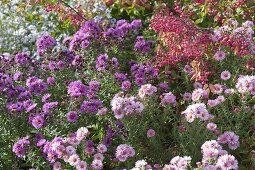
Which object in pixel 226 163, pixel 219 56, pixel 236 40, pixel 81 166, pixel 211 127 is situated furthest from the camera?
pixel 219 56

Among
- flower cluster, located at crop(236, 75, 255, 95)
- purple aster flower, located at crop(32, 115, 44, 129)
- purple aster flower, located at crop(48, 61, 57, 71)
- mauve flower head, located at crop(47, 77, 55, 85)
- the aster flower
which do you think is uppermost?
flower cluster, located at crop(236, 75, 255, 95)

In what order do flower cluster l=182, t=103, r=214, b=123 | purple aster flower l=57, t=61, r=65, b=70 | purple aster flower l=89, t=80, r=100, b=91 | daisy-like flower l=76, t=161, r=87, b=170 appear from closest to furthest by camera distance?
daisy-like flower l=76, t=161, r=87, b=170, flower cluster l=182, t=103, r=214, b=123, purple aster flower l=89, t=80, r=100, b=91, purple aster flower l=57, t=61, r=65, b=70

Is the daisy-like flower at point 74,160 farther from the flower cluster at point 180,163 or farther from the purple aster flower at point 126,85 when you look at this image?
the purple aster flower at point 126,85

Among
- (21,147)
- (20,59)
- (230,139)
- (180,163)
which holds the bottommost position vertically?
(20,59)

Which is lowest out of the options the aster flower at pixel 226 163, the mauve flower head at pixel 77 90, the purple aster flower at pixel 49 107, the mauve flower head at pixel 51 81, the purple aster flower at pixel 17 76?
the purple aster flower at pixel 17 76

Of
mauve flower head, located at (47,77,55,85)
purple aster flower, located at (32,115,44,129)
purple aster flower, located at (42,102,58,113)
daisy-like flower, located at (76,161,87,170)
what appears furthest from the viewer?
mauve flower head, located at (47,77,55,85)

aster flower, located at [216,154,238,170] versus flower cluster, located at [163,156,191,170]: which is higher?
aster flower, located at [216,154,238,170]

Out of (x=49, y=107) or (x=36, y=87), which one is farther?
(x=36, y=87)

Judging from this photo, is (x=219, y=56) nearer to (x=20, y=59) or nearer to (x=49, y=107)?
(x=49, y=107)

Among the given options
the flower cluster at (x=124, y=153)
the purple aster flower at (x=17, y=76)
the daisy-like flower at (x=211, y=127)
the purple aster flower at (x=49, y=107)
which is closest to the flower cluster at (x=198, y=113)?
the daisy-like flower at (x=211, y=127)

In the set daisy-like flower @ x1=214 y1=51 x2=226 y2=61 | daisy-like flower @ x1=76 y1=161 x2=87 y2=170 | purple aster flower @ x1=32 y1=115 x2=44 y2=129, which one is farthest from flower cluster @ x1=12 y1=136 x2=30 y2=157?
daisy-like flower @ x1=214 y1=51 x2=226 y2=61

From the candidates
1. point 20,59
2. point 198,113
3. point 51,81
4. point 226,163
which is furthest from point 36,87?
point 226,163

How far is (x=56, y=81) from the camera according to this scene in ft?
14.0

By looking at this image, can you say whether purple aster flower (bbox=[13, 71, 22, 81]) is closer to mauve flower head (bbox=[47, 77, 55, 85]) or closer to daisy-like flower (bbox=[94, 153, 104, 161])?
mauve flower head (bbox=[47, 77, 55, 85])
